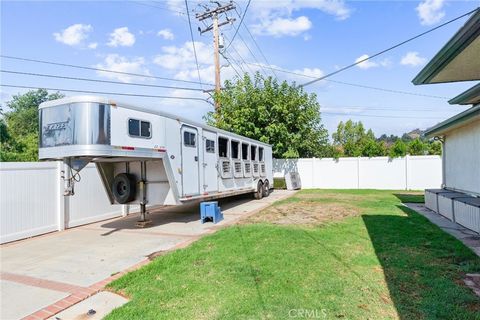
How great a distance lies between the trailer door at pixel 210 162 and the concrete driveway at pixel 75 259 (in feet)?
3.81

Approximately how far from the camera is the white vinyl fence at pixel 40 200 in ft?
23.5

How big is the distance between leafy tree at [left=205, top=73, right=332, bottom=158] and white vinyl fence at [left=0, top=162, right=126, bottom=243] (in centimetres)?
1116

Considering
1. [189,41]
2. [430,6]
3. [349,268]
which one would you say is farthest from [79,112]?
[189,41]

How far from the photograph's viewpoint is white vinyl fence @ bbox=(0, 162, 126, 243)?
7.17 metres

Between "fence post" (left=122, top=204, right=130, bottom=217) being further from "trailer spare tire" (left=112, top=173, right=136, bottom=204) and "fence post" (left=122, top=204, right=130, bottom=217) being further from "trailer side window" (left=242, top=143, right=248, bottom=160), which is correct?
"trailer side window" (left=242, top=143, right=248, bottom=160)

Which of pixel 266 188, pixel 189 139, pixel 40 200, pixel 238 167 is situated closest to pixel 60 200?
pixel 40 200

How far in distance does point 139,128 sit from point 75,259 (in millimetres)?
2973

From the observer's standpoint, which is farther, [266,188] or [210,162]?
[266,188]

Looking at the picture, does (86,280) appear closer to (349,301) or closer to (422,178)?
(349,301)

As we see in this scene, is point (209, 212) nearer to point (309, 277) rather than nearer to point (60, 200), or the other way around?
point (60, 200)

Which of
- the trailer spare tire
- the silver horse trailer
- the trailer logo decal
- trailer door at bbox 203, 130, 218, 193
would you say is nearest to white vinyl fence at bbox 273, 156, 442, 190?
the silver horse trailer

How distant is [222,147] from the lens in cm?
1150

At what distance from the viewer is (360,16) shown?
12.2 meters

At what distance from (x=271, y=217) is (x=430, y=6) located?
8116 millimetres
